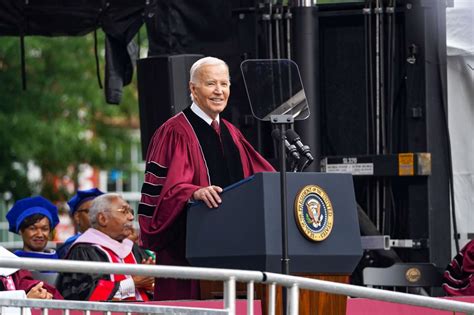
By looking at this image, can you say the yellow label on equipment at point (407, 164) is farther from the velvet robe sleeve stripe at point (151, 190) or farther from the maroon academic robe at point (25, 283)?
the maroon academic robe at point (25, 283)

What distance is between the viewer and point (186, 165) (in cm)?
914

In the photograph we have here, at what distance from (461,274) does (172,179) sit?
272 cm

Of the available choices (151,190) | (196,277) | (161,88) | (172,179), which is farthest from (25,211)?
(196,277)

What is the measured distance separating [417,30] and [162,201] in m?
3.09

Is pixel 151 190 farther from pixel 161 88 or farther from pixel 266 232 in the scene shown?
pixel 161 88

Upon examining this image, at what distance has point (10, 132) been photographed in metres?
27.8

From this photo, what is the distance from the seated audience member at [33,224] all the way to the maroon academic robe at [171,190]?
8.54 ft

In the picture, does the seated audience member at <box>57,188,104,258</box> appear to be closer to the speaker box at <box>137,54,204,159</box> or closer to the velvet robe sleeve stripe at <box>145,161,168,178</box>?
the speaker box at <box>137,54,204,159</box>

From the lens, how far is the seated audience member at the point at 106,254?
10250mm

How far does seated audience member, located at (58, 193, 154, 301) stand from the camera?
1025 centimetres

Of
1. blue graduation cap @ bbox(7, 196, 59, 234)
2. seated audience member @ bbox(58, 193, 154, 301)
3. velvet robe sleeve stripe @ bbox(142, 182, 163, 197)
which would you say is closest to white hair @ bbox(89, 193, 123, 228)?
seated audience member @ bbox(58, 193, 154, 301)

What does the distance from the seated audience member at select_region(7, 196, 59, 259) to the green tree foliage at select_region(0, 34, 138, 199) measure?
49.9 feet

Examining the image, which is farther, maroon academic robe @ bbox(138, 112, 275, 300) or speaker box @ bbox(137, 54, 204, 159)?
speaker box @ bbox(137, 54, 204, 159)

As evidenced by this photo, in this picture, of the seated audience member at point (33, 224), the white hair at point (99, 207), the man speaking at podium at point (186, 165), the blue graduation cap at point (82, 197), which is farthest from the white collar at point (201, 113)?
the blue graduation cap at point (82, 197)
